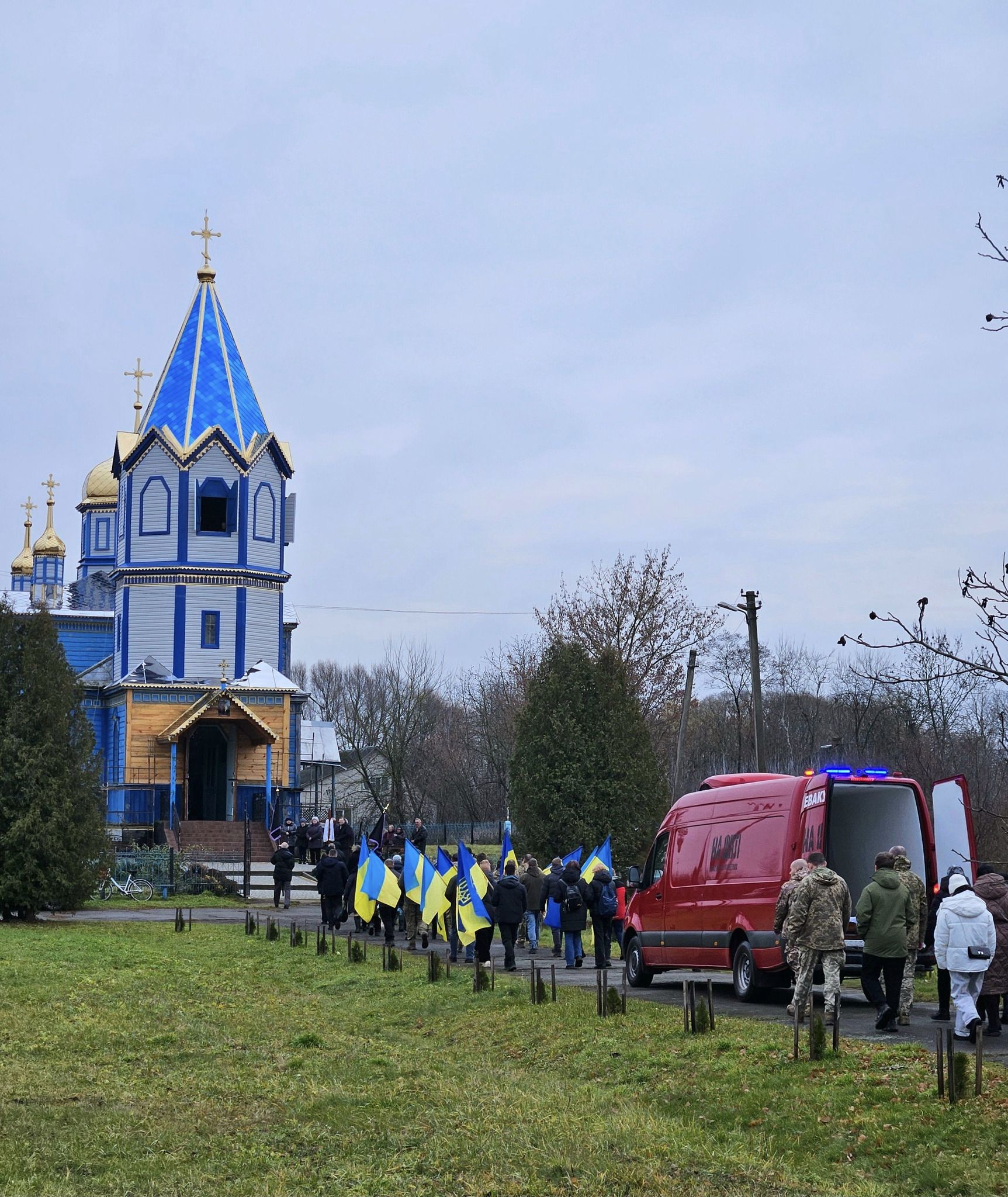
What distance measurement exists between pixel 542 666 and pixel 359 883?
418 inches

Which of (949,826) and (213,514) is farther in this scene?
(213,514)

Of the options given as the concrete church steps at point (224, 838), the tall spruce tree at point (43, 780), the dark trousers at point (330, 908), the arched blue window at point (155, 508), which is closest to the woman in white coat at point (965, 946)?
the dark trousers at point (330, 908)

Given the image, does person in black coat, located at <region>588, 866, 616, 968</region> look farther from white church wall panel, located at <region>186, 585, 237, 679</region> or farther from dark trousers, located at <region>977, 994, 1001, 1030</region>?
white church wall panel, located at <region>186, 585, 237, 679</region>

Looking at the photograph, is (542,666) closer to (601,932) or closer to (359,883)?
(359,883)

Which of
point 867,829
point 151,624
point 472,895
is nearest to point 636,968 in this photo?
point 472,895

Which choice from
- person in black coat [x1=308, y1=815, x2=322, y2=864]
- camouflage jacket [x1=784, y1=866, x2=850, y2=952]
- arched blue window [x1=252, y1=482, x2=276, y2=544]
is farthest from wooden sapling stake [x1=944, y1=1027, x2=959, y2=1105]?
arched blue window [x1=252, y1=482, x2=276, y2=544]

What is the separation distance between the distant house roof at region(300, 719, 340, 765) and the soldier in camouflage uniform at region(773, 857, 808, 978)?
148 ft

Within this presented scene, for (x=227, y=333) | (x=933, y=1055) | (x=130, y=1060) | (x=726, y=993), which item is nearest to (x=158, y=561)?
(x=227, y=333)

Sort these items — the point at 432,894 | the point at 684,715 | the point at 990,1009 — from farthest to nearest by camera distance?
the point at 684,715
the point at 432,894
the point at 990,1009

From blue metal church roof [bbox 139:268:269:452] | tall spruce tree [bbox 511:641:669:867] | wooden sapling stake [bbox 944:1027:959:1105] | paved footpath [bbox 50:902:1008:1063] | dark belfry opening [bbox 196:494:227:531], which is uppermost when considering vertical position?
blue metal church roof [bbox 139:268:269:452]

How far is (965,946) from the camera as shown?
13.8 meters

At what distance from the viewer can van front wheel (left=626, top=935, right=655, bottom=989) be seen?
68.5ft

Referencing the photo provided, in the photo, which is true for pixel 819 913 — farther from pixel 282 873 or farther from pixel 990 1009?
pixel 282 873

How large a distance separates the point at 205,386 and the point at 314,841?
16.4 metres
